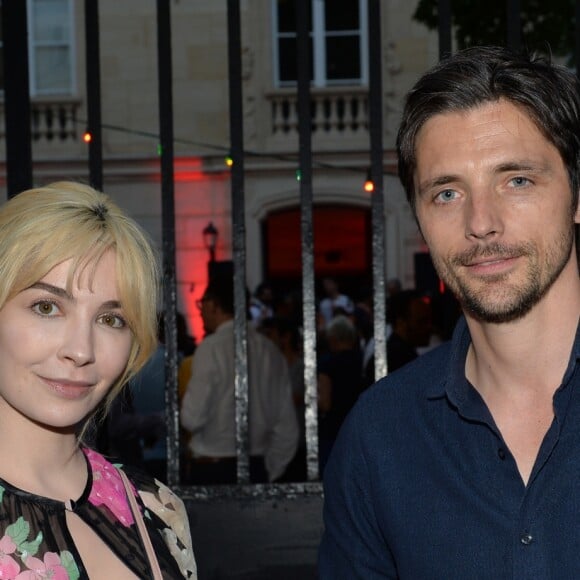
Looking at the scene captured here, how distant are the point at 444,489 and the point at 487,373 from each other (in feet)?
0.78

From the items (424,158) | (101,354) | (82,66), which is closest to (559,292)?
(424,158)

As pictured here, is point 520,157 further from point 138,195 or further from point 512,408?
point 138,195

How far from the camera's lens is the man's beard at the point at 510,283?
1928 mm

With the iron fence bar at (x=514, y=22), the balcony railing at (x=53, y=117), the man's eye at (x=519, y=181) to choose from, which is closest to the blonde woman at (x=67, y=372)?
the man's eye at (x=519, y=181)

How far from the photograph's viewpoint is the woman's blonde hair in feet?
6.53

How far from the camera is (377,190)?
274 cm

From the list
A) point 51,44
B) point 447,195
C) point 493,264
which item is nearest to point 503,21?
point 447,195

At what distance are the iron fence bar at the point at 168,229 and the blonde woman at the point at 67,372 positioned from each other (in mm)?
473

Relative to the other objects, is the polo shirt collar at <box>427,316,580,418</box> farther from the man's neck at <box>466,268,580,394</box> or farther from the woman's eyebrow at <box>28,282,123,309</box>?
the woman's eyebrow at <box>28,282,123,309</box>

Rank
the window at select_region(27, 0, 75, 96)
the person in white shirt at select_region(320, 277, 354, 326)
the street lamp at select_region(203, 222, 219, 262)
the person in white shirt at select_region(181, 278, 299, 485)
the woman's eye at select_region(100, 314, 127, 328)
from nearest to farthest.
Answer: the woman's eye at select_region(100, 314, 127, 328) < the person in white shirt at select_region(181, 278, 299, 485) < the person in white shirt at select_region(320, 277, 354, 326) < the street lamp at select_region(203, 222, 219, 262) < the window at select_region(27, 0, 75, 96)

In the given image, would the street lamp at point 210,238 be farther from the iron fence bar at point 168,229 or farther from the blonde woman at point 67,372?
the blonde woman at point 67,372

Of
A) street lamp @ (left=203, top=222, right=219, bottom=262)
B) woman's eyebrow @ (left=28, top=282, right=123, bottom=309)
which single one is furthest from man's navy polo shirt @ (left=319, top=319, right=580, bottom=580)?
street lamp @ (left=203, top=222, right=219, bottom=262)

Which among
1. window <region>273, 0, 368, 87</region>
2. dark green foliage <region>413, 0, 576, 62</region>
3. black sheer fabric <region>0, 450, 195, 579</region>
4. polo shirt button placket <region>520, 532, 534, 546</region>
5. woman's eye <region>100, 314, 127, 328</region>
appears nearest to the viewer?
polo shirt button placket <region>520, 532, 534, 546</region>

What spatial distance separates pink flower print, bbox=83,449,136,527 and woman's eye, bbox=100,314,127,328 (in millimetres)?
312
